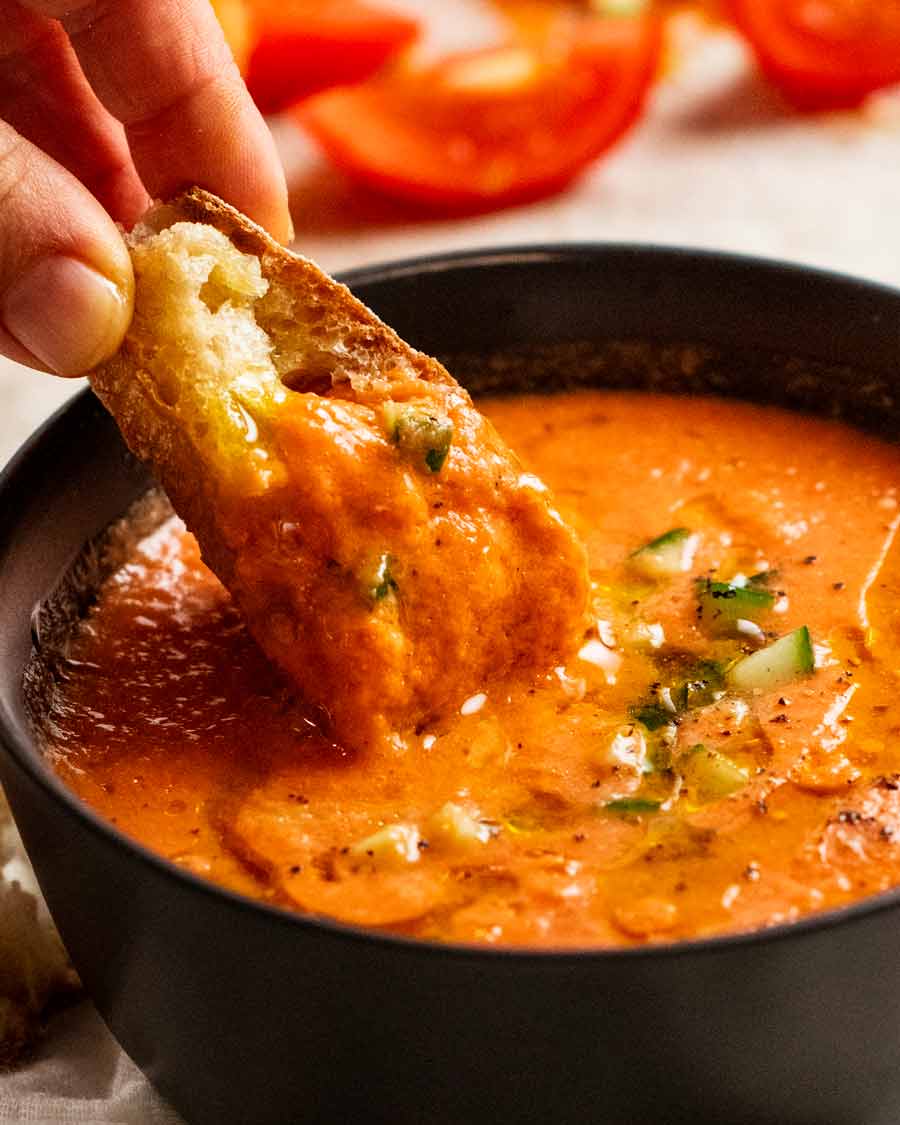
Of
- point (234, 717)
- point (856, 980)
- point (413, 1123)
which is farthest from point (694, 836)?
point (234, 717)

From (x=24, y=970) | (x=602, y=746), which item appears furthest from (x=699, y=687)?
(x=24, y=970)

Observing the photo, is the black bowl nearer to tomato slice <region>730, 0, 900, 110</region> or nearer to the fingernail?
the fingernail

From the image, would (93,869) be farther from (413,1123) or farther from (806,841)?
(806,841)

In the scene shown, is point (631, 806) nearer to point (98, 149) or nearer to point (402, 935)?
point (402, 935)

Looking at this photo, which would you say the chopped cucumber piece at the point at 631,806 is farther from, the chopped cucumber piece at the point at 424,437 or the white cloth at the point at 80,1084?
the white cloth at the point at 80,1084

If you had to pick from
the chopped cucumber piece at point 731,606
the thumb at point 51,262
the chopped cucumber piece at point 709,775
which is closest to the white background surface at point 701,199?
the thumb at point 51,262

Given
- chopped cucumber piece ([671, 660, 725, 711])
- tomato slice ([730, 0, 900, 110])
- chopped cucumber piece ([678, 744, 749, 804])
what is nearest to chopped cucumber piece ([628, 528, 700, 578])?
chopped cucumber piece ([671, 660, 725, 711])
